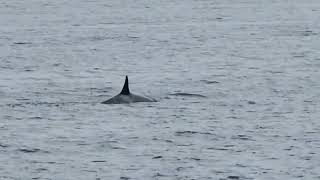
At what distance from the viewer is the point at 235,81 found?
32875 mm

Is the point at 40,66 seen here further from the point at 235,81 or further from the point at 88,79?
the point at 235,81

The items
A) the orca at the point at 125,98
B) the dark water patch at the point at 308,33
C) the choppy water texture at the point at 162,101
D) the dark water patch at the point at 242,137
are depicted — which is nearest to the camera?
the choppy water texture at the point at 162,101

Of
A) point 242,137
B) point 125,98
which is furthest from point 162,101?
point 242,137

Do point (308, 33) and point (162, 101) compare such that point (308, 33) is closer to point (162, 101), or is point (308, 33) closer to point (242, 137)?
point (162, 101)

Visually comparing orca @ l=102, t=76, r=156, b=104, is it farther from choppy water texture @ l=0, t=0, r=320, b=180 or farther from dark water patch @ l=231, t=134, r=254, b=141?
dark water patch @ l=231, t=134, r=254, b=141

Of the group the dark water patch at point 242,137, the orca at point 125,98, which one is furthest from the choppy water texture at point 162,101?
→ the orca at point 125,98

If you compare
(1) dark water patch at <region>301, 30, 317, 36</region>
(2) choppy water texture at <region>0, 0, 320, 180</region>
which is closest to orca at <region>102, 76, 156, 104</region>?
(2) choppy water texture at <region>0, 0, 320, 180</region>

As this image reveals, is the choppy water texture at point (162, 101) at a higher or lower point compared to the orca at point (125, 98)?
lower

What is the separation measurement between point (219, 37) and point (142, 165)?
2815cm

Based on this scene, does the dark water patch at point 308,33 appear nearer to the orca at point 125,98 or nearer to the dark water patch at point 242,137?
the orca at point 125,98

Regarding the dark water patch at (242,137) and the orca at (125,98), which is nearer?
the dark water patch at (242,137)

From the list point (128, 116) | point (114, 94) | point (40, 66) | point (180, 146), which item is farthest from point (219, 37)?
point (180, 146)

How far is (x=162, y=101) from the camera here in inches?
1124

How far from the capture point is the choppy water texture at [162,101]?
21078 mm
